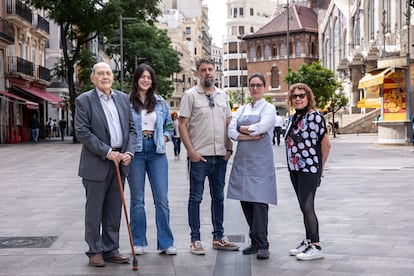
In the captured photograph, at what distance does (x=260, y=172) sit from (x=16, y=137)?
122 feet

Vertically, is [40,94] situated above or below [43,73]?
below

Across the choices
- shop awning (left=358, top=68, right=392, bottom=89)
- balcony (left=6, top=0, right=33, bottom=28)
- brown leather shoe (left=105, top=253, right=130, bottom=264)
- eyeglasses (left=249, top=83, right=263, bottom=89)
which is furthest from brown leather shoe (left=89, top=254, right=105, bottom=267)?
balcony (left=6, top=0, right=33, bottom=28)

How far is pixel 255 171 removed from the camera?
7.02 metres

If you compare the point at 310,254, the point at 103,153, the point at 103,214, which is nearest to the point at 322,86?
the point at 310,254

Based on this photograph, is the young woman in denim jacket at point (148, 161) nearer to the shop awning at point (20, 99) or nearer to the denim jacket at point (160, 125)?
the denim jacket at point (160, 125)

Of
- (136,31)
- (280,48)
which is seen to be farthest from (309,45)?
(136,31)

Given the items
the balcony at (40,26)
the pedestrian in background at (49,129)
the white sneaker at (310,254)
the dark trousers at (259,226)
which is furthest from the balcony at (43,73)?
the white sneaker at (310,254)

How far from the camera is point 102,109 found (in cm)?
667

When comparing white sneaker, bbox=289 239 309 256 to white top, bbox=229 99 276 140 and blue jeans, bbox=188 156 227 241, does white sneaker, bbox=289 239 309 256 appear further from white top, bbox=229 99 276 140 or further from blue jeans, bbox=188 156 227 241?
white top, bbox=229 99 276 140

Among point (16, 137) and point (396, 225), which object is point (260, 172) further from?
point (16, 137)

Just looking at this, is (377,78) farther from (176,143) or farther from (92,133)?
(92,133)

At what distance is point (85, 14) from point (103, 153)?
32.3 m

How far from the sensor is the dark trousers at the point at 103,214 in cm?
667

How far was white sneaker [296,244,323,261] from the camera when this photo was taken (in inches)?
267
